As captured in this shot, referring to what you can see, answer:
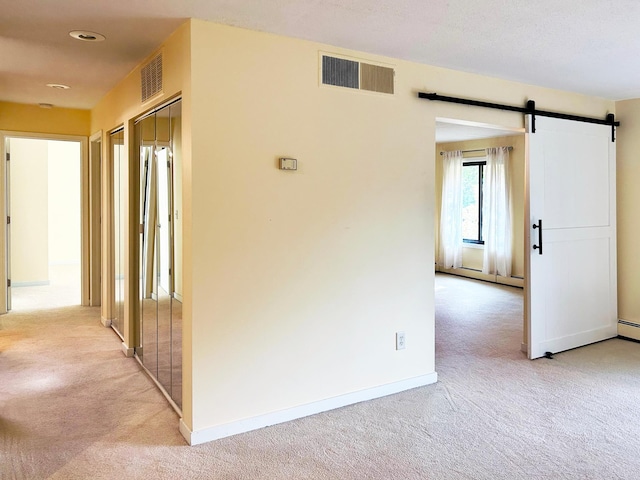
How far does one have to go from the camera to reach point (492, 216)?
8.36 meters

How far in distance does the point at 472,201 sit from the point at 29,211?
7.37 metres

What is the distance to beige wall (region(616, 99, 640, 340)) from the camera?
4.94 metres

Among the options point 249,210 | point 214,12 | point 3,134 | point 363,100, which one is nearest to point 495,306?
point 363,100

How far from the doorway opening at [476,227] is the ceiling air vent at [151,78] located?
3.70 metres

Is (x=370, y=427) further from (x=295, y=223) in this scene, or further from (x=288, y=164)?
(x=288, y=164)

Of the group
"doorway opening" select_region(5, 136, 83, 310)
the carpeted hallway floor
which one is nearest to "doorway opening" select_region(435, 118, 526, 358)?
the carpeted hallway floor

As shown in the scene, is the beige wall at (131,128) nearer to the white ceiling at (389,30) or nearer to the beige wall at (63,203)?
the white ceiling at (389,30)

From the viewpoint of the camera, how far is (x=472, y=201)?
30.0ft

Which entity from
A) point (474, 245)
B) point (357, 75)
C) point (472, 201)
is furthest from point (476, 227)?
point (357, 75)

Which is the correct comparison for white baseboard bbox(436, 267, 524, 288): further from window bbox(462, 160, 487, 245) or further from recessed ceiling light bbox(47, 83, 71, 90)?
recessed ceiling light bbox(47, 83, 71, 90)

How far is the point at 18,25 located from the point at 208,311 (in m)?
2.03

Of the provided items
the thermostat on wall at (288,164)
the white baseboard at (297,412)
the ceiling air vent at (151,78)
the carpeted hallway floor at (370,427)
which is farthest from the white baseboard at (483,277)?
the ceiling air vent at (151,78)

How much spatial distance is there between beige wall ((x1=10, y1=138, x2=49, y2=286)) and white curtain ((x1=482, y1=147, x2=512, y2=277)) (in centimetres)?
704

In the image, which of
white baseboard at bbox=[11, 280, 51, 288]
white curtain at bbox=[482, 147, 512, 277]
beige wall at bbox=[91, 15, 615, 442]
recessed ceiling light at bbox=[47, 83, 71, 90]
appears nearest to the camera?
beige wall at bbox=[91, 15, 615, 442]
